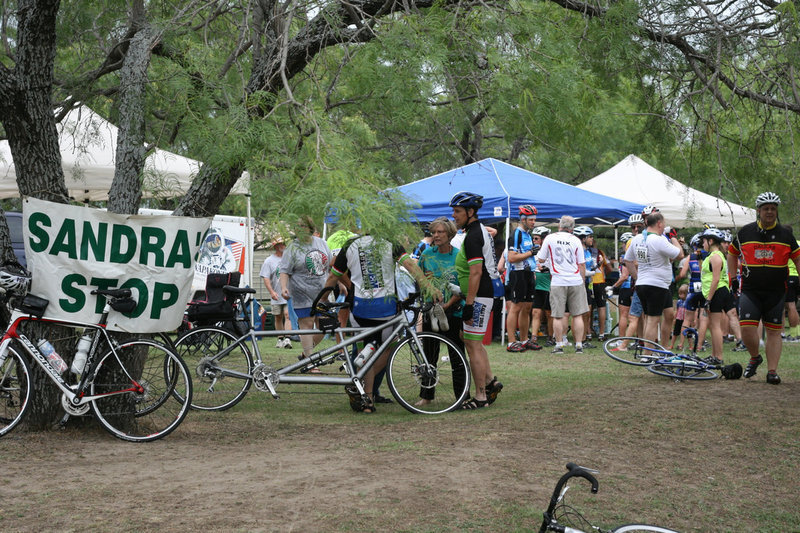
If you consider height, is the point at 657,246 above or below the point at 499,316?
above

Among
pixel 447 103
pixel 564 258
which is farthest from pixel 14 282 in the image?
pixel 564 258

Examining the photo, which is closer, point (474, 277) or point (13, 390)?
point (13, 390)

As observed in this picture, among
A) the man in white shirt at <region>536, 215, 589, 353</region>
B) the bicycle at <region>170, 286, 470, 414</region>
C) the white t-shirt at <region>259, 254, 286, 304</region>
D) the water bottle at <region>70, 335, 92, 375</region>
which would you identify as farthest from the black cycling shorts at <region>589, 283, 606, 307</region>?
the water bottle at <region>70, 335, 92, 375</region>

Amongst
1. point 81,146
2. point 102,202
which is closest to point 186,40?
point 81,146

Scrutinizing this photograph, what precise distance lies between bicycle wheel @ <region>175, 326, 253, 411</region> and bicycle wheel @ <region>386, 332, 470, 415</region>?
4.50 ft

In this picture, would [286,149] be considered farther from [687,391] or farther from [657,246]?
[657,246]

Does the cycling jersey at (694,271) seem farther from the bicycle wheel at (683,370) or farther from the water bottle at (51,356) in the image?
the water bottle at (51,356)

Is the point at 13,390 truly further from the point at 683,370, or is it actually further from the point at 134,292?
the point at 683,370

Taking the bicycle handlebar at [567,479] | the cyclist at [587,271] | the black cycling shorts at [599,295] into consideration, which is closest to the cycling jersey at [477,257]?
the bicycle handlebar at [567,479]

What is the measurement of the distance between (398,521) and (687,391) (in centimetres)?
540

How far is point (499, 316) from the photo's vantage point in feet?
50.8

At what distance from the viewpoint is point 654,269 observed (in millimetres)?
10602

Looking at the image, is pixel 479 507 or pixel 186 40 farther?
pixel 186 40

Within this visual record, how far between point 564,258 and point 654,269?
2285mm
